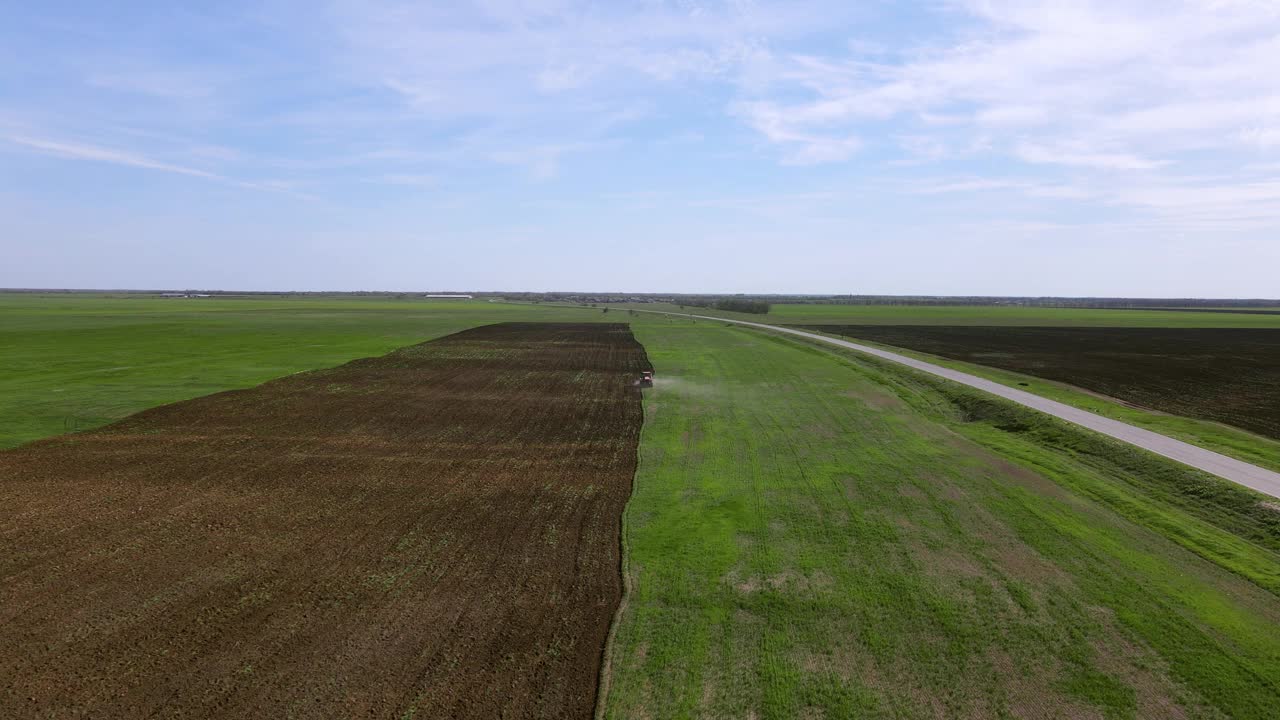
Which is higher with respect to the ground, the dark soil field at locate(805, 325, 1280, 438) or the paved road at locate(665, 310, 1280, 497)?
the dark soil field at locate(805, 325, 1280, 438)

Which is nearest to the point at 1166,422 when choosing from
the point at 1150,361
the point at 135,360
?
the point at 1150,361

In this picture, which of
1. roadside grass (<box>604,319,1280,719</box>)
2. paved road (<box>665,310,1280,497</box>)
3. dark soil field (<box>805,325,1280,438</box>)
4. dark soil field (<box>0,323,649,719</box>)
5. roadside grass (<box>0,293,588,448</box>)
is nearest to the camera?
dark soil field (<box>0,323,649,719</box>)

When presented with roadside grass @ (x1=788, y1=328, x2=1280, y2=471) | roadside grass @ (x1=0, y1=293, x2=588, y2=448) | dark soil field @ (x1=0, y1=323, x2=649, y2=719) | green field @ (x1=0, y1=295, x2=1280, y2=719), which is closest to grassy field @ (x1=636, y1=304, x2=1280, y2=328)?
roadside grass @ (x1=788, y1=328, x2=1280, y2=471)

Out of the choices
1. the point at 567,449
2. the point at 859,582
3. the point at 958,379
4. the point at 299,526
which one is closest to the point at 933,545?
the point at 859,582

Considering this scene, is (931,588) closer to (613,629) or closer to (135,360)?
(613,629)

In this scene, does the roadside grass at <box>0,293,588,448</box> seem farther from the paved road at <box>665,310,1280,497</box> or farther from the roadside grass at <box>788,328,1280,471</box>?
the roadside grass at <box>788,328,1280,471</box>

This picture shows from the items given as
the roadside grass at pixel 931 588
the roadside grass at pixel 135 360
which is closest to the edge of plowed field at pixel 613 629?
the roadside grass at pixel 931 588

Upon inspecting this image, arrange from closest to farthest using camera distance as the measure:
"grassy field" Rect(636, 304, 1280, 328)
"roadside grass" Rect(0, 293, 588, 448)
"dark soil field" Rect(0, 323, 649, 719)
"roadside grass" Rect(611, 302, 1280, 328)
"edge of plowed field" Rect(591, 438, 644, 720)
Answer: "edge of plowed field" Rect(591, 438, 644, 720), "dark soil field" Rect(0, 323, 649, 719), "roadside grass" Rect(0, 293, 588, 448), "grassy field" Rect(636, 304, 1280, 328), "roadside grass" Rect(611, 302, 1280, 328)

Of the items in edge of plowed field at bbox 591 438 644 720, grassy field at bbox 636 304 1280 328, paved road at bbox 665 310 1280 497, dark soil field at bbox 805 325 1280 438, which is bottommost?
edge of plowed field at bbox 591 438 644 720
